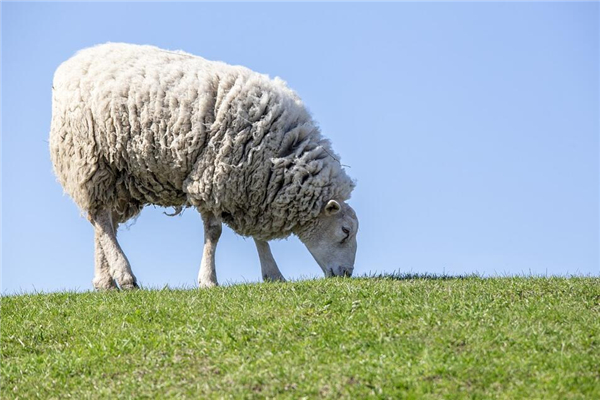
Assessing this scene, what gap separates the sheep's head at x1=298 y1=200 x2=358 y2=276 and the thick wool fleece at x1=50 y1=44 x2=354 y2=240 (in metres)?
0.22

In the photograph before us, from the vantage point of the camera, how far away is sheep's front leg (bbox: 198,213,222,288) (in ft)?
40.7

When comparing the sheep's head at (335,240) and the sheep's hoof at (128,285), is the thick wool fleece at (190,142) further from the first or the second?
the sheep's hoof at (128,285)

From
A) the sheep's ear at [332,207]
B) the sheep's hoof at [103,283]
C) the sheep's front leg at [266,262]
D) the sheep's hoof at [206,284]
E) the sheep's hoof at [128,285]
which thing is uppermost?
the sheep's ear at [332,207]

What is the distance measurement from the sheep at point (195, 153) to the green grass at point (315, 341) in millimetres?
1706

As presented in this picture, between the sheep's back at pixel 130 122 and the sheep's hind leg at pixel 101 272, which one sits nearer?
the sheep's back at pixel 130 122

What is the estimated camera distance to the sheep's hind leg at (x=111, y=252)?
491 inches

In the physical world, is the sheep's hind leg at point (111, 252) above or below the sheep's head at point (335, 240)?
below

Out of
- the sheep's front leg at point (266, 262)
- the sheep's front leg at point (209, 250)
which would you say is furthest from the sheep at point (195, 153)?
the sheep's front leg at point (266, 262)

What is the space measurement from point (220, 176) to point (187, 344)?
3662 millimetres

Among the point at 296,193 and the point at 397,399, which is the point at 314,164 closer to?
the point at 296,193

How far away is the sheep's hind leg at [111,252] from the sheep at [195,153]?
0.02 meters

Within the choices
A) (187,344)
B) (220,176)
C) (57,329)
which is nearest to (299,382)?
(187,344)

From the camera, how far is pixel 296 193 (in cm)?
1249

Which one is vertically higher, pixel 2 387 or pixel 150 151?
pixel 150 151
